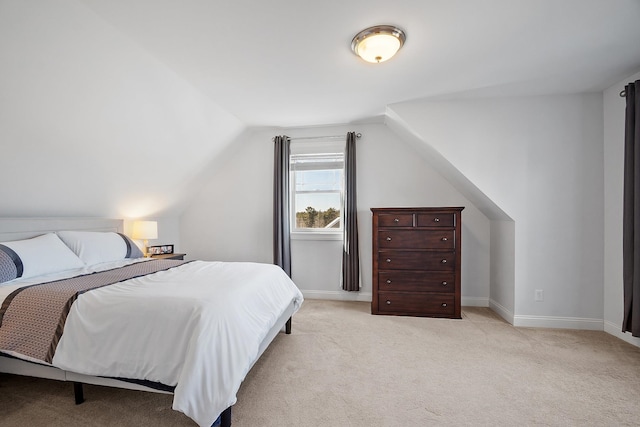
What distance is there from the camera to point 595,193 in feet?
→ 10.2

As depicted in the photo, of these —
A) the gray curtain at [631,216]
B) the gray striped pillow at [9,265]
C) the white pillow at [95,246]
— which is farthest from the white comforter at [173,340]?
the gray curtain at [631,216]

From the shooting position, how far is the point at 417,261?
356 cm

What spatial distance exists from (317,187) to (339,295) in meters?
1.57

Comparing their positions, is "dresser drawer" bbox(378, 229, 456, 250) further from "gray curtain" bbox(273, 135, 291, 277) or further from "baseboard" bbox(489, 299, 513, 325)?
"gray curtain" bbox(273, 135, 291, 277)

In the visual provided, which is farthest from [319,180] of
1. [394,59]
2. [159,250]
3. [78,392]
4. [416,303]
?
[78,392]

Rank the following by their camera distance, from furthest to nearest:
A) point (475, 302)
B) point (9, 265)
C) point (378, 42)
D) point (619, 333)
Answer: point (475, 302) → point (619, 333) → point (9, 265) → point (378, 42)

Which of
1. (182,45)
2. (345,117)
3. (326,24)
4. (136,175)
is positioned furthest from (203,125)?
(326,24)

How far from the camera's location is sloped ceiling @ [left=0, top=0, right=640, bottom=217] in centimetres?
185

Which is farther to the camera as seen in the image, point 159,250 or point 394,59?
point 159,250

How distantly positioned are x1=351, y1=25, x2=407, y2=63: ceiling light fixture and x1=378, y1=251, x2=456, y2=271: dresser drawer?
2156 millimetres

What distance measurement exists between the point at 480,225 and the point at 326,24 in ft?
10.3

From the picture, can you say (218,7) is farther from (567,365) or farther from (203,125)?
(567,365)

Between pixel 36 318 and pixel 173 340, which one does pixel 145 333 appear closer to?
pixel 173 340

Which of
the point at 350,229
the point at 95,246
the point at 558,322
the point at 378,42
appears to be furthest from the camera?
the point at 350,229
